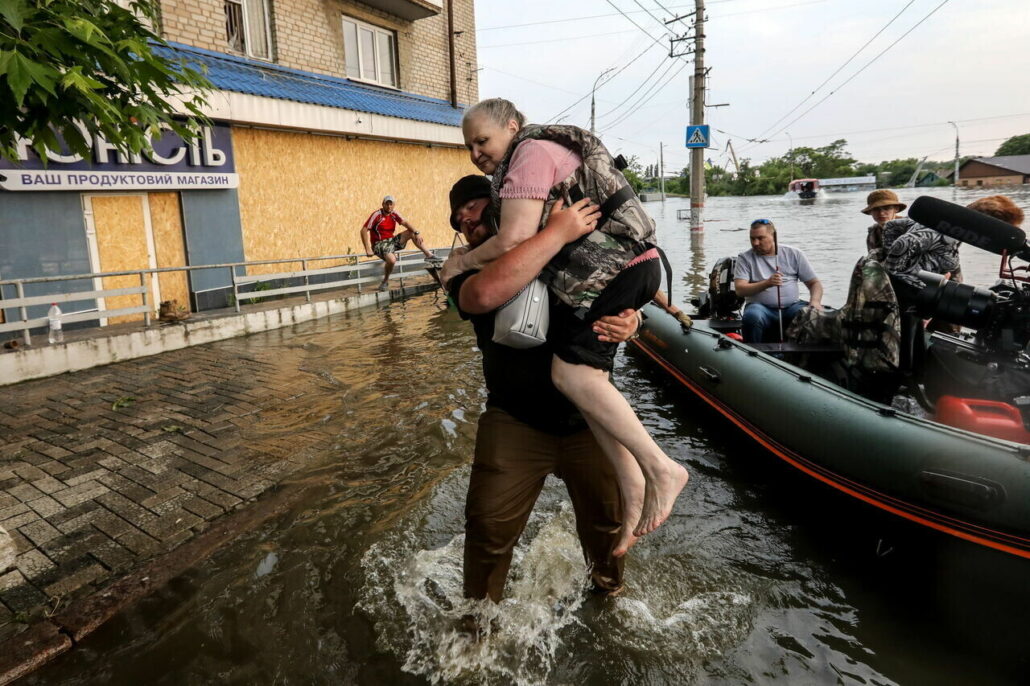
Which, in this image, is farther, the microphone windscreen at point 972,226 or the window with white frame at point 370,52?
the window with white frame at point 370,52

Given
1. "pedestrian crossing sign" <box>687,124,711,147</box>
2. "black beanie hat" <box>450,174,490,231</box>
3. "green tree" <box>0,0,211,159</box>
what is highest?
"pedestrian crossing sign" <box>687,124,711,147</box>

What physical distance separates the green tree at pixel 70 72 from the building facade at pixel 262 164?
6.13 m

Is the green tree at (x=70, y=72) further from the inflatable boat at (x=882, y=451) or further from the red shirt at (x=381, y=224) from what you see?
the red shirt at (x=381, y=224)

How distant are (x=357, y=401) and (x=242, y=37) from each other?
11.2 meters

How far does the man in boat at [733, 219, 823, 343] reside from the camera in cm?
679

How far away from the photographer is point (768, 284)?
6.73m

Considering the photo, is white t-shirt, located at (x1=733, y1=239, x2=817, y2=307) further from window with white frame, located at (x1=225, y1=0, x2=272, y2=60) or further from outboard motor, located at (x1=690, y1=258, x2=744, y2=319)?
window with white frame, located at (x1=225, y1=0, x2=272, y2=60)

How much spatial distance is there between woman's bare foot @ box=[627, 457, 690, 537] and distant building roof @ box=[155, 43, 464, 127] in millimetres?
10657

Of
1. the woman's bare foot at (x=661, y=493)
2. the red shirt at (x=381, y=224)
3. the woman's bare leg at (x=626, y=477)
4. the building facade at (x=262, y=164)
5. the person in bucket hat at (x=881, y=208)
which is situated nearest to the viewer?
the woman's bare foot at (x=661, y=493)

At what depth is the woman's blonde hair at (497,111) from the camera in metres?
2.49

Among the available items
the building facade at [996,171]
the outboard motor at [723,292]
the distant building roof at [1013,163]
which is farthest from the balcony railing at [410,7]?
the distant building roof at [1013,163]

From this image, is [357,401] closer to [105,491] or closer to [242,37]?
[105,491]

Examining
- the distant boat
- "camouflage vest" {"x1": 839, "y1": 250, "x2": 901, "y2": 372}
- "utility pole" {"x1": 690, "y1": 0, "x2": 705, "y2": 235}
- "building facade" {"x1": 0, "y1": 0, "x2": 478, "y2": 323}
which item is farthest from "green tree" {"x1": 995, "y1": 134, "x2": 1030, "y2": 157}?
"camouflage vest" {"x1": 839, "y1": 250, "x2": 901, "y2": 372}

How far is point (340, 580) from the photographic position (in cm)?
372
